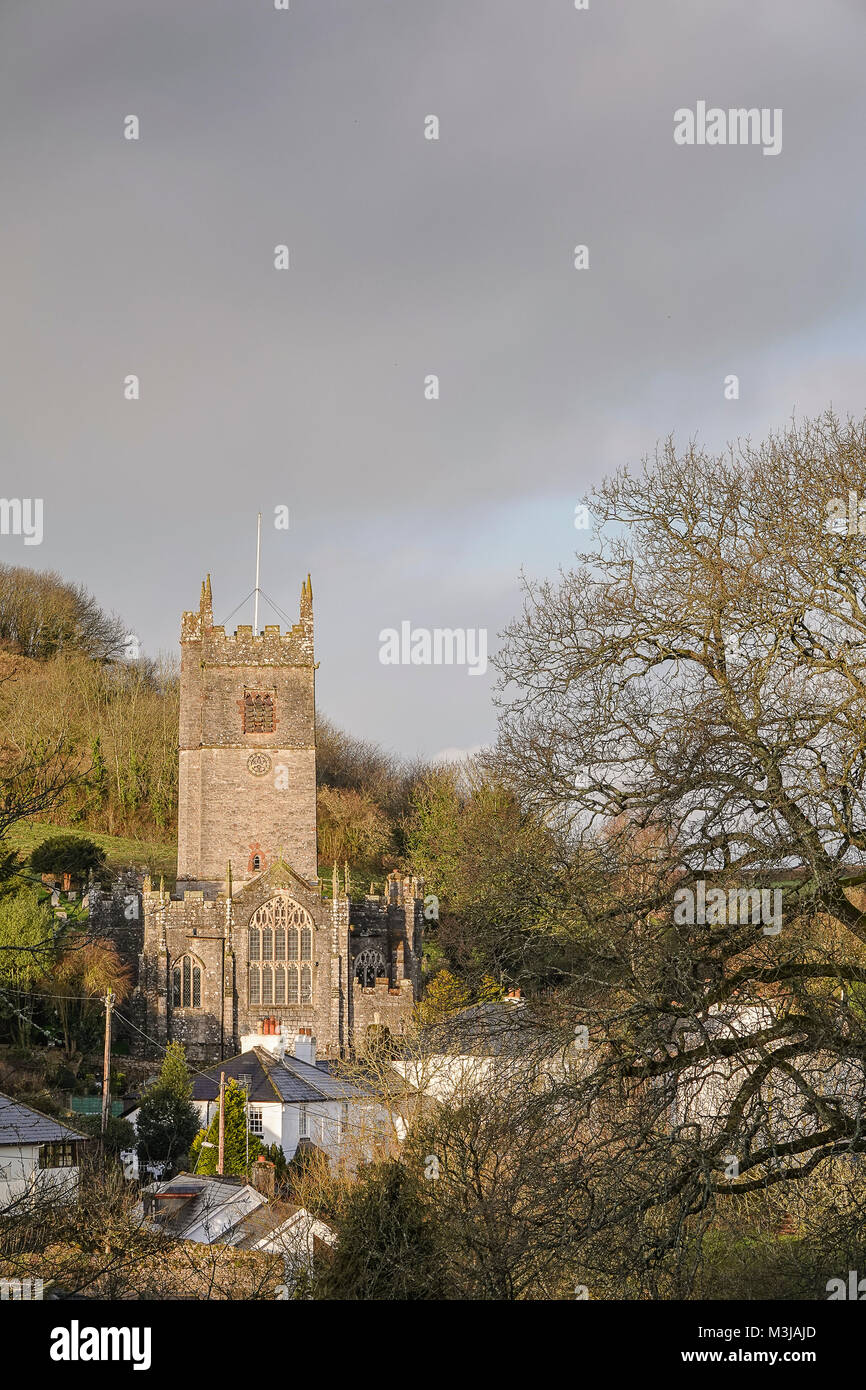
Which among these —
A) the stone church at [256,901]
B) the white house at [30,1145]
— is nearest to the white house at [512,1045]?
the white house at [30,1145]

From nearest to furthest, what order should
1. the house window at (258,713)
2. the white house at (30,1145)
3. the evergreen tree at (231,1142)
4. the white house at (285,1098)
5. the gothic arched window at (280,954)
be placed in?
the white house at (30,1145), the evergreen tree at (231,1142), the white house at (285,1098), the gothic arched window at (280,954), the house window at (258,713)

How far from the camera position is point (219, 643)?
56781 millimetres

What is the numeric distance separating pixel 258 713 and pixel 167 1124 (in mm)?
22498

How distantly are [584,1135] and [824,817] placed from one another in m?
3.60

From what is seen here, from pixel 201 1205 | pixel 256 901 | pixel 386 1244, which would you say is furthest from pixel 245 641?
pixel 386 1244

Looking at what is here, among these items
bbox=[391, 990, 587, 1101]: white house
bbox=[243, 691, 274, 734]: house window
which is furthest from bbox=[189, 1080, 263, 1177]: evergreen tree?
bbox=[391, 990, 587, 1101]: white house

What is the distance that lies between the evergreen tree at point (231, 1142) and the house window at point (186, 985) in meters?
14.5

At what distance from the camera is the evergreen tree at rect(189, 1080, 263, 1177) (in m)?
35.1

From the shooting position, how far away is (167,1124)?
37.2 meters

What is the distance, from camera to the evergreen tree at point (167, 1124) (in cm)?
3675

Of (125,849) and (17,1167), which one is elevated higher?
(125,849)

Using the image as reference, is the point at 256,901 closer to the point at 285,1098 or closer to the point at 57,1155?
the point at 285,1098

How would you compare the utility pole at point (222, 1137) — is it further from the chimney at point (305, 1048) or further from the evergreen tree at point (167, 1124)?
the chimney at point (305, 1048)

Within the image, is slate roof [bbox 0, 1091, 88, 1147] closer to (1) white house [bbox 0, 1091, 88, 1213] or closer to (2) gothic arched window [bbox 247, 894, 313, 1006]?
(1) white house [bbox 0, 1091, 88, 1213]
